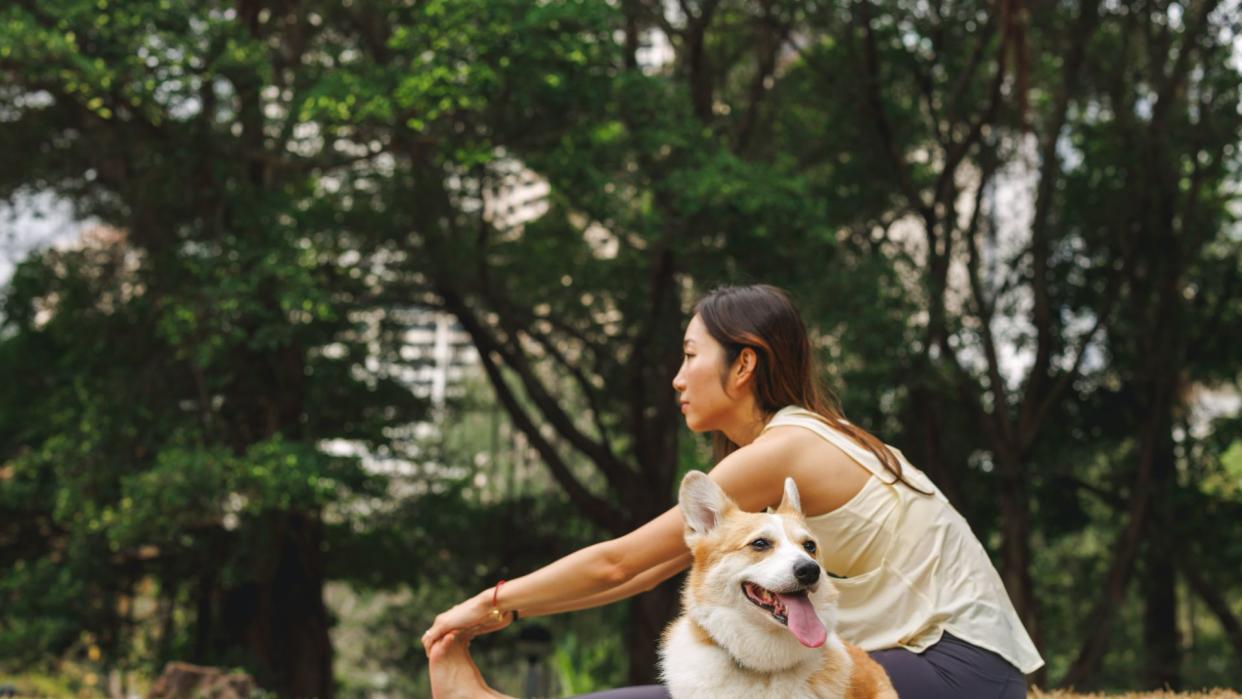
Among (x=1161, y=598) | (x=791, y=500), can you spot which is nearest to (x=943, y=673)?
(x=791, y=500)

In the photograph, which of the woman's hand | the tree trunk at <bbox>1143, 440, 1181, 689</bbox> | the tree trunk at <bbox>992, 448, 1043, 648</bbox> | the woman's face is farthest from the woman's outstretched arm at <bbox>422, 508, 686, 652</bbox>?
the tree trunk at <bbox>1143, 440, 1181, 689</bbox>

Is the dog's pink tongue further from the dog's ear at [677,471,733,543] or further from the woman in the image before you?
the woman

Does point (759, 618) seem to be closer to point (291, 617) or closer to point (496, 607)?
point (496, 607)

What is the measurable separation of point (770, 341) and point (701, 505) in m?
0.57

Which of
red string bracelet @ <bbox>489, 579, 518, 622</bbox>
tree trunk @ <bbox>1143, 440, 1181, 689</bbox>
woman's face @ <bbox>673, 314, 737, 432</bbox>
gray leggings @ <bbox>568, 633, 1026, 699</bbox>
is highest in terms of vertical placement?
woman's face @ <bbox>673, 314, 737, 432</bbox>

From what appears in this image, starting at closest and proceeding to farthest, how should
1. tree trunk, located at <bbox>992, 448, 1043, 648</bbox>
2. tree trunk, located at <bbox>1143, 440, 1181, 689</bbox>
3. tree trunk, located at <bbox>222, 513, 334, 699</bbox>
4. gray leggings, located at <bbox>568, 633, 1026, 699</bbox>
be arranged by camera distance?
gray leggings, located at <bbox>568, 633, 1026, 699</bbox>, tree trunk, located at <bbox>992, 448, 1043, 648</bbox>, tree trunk, located at <bbox>222, 513, 334, 699</bbox>, tree trunk, located at <bbox>1143, 440, 1181, 689</bbox>

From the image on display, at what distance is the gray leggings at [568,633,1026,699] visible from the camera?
2.74 meters

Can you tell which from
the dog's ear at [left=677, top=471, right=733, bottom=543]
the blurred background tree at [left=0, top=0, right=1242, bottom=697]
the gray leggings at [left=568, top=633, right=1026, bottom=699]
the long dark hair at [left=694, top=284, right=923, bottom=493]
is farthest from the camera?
the blurred background tree at [left=0, top=0, right=1242, bottom=697]

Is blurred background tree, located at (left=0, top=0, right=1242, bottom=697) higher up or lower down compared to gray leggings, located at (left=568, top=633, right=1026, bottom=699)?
higher up

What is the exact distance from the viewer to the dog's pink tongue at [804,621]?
235cm

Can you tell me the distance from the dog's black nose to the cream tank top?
1.43 feet

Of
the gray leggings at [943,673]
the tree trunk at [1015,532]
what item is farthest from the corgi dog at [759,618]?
the tree trunk at [1015,532]

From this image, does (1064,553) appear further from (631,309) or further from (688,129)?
(688,129)

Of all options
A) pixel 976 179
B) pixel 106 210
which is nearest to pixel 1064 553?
pixel 976 179
